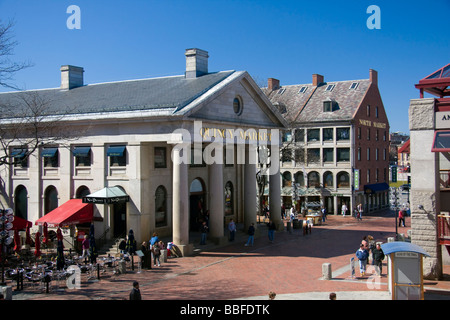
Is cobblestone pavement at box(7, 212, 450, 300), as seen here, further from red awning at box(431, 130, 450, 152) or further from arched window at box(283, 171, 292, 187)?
arched window at box(283, 171, 292, 187)

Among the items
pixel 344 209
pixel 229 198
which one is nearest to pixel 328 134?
pixel 344 209

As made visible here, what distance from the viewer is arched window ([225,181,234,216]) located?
4000 cm

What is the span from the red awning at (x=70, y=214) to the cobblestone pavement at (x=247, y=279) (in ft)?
20.9

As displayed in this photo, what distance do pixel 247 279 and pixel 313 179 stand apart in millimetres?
38578

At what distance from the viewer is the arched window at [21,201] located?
3481cm

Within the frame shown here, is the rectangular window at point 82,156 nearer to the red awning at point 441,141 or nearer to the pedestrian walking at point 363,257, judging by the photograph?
the pedestrian walking at point 363,257

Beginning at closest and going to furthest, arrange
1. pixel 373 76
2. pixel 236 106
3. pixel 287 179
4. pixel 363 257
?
pixel 363 257
pixel 236 106
pixel 287 179
pixel 373 76

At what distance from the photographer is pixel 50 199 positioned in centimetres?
3381

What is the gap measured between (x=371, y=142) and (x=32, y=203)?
4341 centimetres

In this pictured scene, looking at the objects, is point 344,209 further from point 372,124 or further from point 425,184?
point 425,184

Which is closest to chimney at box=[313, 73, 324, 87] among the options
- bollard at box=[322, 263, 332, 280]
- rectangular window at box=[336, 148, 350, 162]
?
rectangular window at box=[336, 148, 350, 162]
